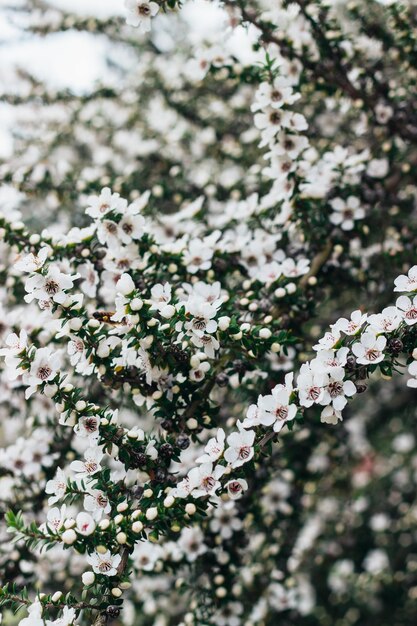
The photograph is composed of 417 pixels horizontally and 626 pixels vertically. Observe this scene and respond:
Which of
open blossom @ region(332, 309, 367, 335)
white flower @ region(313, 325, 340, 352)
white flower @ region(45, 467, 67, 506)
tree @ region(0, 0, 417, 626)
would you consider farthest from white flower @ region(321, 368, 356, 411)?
white flower @ region(45, 467, 67, 506)

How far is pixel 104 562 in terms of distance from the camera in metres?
2.69

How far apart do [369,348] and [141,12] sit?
2.11m

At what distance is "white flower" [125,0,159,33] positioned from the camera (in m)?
3.25

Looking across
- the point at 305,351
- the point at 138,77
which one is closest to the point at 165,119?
the point at 138,77

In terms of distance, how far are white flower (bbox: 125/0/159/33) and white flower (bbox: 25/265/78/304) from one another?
4.66 feet

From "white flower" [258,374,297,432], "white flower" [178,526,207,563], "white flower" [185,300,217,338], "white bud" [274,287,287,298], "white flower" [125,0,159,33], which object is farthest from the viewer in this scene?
"white flower" [178,526,207,563]

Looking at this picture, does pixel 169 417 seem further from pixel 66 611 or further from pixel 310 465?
pixel 310 465

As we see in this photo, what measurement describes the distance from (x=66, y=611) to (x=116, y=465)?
230 centimetres

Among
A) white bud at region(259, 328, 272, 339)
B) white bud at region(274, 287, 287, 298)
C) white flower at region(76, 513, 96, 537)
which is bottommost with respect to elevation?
white flower at region(76, 513, 96, 537)

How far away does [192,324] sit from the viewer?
285 cm

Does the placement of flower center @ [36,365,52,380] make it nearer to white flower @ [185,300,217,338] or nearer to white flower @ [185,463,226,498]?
white flower @ [185,300,217,338]

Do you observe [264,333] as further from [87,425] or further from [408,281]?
[87,425]

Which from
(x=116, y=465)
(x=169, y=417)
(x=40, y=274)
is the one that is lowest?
(x=116, y=465)

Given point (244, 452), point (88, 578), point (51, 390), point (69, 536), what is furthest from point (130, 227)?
point (88, 578)
